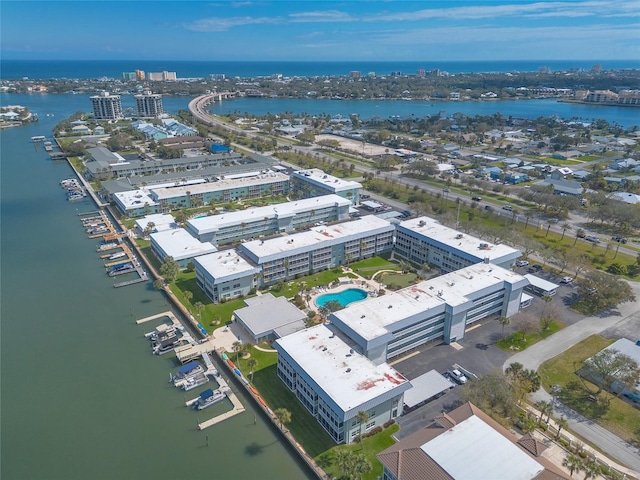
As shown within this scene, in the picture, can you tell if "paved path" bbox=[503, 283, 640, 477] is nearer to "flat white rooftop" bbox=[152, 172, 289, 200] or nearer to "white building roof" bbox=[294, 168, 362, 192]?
"white building roof" bbox=[294, 168, 362, 192]

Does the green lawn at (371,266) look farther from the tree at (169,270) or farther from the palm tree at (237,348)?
the tree at (169,270)

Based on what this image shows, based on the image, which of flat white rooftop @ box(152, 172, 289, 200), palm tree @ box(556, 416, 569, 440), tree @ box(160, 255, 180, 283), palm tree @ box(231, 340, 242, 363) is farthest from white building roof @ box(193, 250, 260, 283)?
palm tree @ box(556, 416, 569, 440)

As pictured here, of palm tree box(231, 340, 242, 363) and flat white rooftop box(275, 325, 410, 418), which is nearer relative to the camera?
flat white rooftop box(275, 325, 410, 418)

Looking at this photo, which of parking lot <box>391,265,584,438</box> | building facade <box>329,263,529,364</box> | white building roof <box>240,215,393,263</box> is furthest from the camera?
white building roof <box>240,215,393,263</box>

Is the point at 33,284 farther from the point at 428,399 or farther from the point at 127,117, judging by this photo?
the point at 127,117

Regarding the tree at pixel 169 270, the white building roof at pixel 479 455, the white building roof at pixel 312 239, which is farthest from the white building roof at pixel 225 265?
the white building roof at pixel 479 455

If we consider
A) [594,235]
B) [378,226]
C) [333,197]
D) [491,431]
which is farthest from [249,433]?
[594,235]

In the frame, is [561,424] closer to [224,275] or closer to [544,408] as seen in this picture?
[544,408]
